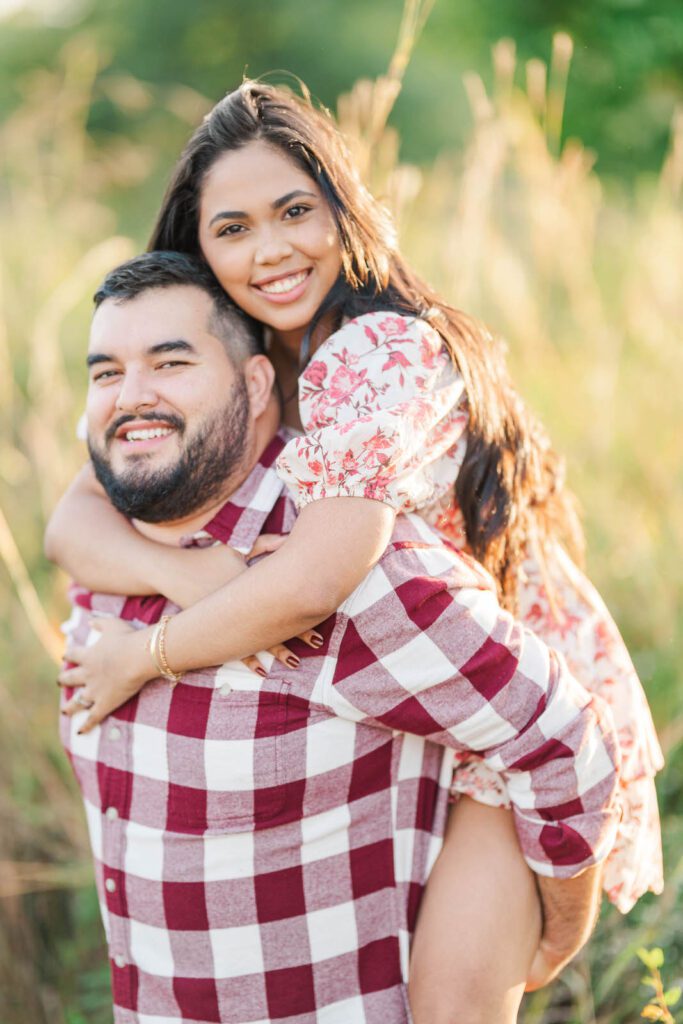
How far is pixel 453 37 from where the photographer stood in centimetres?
939

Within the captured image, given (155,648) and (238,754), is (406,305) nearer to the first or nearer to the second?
(155,648)

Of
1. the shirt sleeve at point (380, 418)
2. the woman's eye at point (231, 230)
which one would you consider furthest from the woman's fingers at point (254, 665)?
the woman's eye at point (231, 230)

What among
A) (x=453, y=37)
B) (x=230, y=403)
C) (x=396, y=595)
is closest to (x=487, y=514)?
(x=396, y=595)

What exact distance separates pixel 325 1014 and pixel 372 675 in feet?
2.40

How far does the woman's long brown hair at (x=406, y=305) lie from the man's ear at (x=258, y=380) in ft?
0.36

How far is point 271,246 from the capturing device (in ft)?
7.45

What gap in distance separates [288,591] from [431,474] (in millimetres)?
422

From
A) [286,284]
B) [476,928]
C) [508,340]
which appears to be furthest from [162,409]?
[508,340]

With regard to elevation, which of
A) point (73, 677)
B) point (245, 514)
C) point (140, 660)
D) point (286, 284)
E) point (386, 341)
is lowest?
point (73, 677)

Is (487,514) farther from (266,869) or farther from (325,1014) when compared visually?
(325,1014)

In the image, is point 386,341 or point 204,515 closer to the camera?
point 386,341

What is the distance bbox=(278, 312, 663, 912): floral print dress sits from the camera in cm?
192

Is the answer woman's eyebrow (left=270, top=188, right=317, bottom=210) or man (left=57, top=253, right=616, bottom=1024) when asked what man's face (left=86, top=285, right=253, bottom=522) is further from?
woman's eyebrow (left=270, top=188, right=317, bottom=210)

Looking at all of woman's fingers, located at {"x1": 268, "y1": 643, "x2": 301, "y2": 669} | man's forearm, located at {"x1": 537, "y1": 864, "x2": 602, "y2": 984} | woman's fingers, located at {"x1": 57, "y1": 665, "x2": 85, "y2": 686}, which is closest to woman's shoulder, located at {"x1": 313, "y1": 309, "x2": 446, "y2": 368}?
woman's fingers, located at {"x1": 268, "y1": 643, "x2": 301, "y2": 669}
